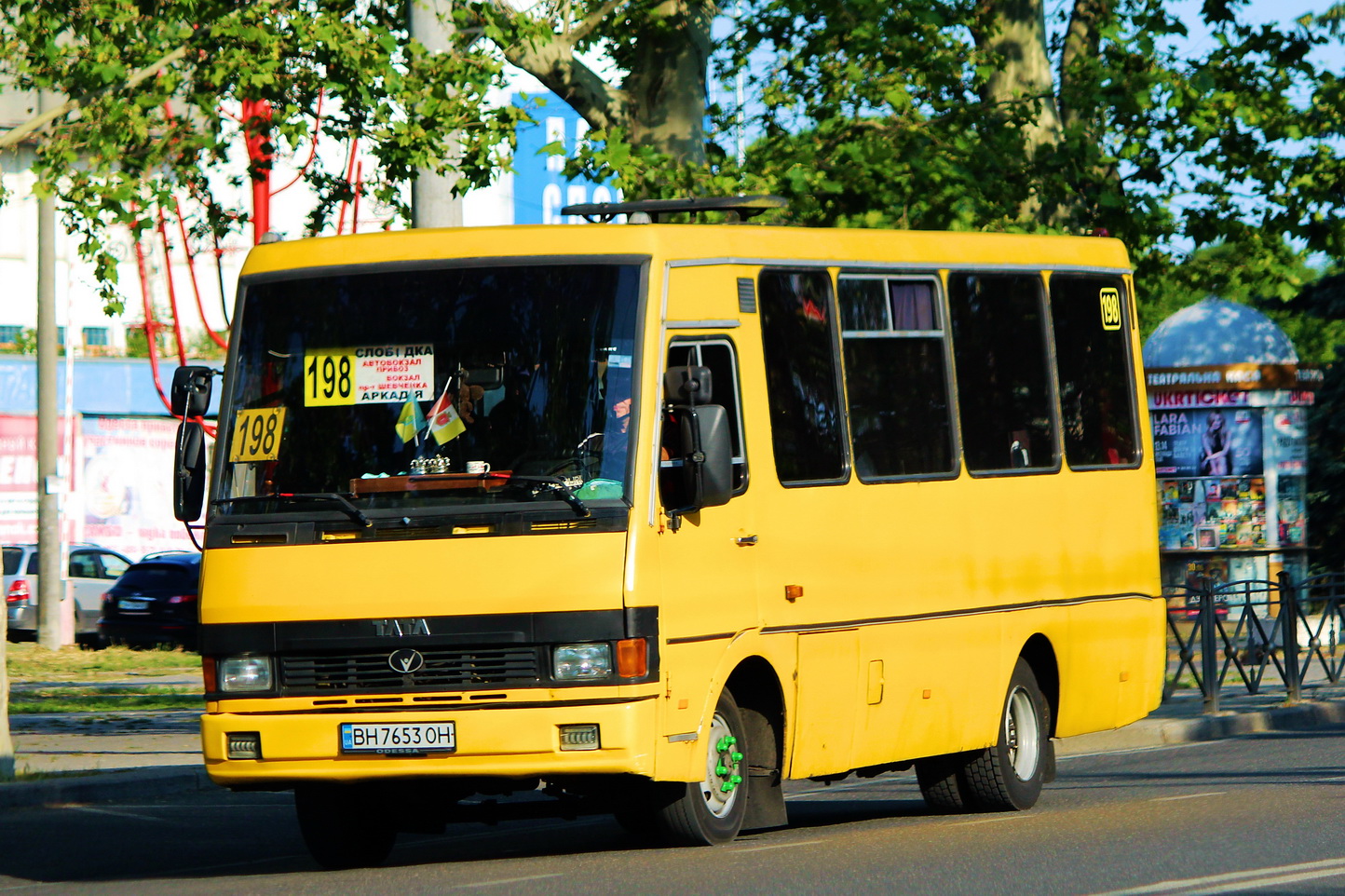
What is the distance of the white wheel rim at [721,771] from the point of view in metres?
9.98

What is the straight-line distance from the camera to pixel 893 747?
11180 mm

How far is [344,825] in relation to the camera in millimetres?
10375

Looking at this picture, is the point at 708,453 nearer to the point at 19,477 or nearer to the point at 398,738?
the point at 398,738

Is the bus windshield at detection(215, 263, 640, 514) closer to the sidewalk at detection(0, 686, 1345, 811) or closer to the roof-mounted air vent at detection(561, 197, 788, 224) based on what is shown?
Result: the roof-mounted air vent at detection(561, 197, 788, 224)

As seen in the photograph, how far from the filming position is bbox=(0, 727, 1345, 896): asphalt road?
8.91 meters

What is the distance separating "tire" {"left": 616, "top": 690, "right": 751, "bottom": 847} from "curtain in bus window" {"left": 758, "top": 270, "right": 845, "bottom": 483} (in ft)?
4.09

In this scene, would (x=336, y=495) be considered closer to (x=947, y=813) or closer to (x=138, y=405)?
(x=947, y=813)

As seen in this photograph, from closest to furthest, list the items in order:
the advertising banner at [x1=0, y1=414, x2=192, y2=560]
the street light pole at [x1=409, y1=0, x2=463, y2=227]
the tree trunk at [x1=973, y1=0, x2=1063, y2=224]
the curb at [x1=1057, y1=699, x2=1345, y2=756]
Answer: the street light pole at [x1=409, y1=0, x2=463, y2=227], the curb at [x1=1057, y1=699, x2=1345, y2=756], the tree trunk at [x1=973, y1=0, x2=1063, y2=224], the advertising banner at [x1=0, y1=414, x2=192, y2=560]

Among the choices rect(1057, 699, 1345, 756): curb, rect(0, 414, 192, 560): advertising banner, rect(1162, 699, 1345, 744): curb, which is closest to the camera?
rect(1057, 699, 1345, 756): curb

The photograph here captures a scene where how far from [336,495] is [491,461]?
69 centimetres

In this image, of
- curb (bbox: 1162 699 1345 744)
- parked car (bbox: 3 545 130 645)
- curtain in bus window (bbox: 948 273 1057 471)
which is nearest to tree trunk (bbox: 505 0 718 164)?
curtain in bus window (bbox: 948 273 1057 471)

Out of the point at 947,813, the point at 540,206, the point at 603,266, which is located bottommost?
the point at 947,813

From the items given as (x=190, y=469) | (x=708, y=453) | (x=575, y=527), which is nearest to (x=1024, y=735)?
(x=708, y=453)

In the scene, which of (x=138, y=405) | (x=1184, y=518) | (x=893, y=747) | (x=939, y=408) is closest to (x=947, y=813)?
(x=893, y=747)
